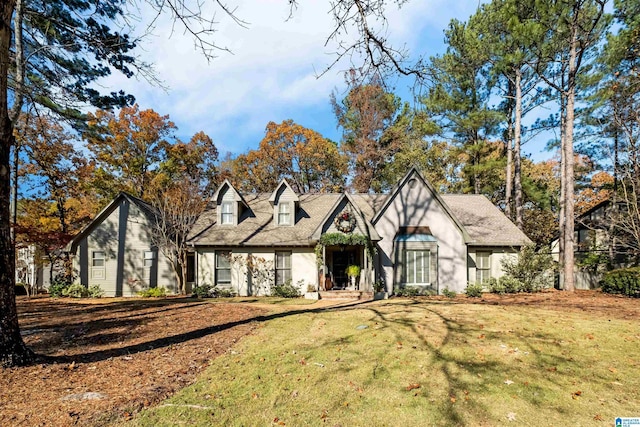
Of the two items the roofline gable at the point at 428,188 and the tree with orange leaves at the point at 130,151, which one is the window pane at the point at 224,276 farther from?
the tree with orange leaves at the point at 130,151

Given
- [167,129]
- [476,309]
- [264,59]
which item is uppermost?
[167,129]

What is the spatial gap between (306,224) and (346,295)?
5.29 metres

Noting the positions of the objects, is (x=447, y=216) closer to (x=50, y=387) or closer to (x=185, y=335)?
(x=185, y=335)

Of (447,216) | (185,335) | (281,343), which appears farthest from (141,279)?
(447,216)

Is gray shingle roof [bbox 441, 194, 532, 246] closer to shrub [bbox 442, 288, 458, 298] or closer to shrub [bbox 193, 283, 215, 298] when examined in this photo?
shrub [bbox 442, 288, 458, 298]

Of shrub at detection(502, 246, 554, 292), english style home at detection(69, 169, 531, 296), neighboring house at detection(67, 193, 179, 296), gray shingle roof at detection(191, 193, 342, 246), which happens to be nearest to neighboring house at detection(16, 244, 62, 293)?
neighboring house at detection(67, 193, 179, 296)

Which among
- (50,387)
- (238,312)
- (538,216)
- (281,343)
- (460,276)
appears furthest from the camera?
(538,216)

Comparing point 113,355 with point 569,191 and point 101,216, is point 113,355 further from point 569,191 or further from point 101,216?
point 569,191

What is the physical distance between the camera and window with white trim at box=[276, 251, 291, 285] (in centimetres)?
1805

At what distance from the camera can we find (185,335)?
8.30 m

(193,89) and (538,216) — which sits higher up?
(193,89)

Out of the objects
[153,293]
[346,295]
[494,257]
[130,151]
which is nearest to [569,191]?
[494,257]

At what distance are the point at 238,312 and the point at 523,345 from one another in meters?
8.70

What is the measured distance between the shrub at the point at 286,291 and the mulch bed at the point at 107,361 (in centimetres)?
604
